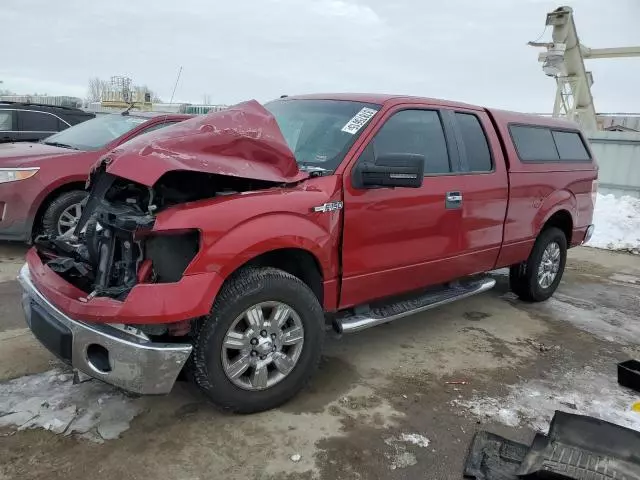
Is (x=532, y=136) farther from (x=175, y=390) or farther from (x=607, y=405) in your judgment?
(x=175, y=390)

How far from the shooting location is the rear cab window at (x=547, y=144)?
5031 mm

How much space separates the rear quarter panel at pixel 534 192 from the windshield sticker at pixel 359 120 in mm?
1611

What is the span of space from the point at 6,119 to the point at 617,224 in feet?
35.7

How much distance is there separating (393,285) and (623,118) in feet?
70.1

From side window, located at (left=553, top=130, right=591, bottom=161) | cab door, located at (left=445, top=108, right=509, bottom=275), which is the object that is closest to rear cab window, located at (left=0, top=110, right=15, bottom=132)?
cab door, located at (left=445, top=108, right=509, bottom=275)

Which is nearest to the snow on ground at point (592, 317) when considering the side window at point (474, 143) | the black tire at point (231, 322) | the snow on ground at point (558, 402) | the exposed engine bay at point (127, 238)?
the snow on ground at point (558, 402)

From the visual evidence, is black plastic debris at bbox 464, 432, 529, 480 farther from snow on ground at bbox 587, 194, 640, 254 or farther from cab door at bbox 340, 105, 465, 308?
snow on ground at bbox 587, 194, 640, 254

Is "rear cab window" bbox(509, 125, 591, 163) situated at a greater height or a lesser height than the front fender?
greater

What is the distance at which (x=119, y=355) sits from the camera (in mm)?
2621

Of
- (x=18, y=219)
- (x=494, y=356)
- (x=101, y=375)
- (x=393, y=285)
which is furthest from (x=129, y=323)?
(x=18, y=219)

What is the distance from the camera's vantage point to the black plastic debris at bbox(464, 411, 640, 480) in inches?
102

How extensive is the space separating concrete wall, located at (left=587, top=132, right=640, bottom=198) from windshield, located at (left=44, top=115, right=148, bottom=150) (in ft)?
32.0

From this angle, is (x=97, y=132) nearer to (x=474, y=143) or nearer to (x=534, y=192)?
(x=474, y=143)

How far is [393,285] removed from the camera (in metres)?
3.89
